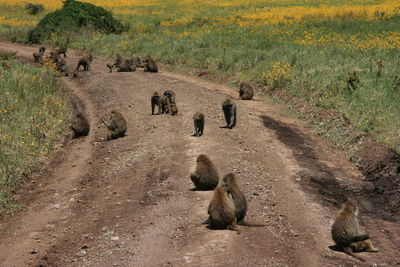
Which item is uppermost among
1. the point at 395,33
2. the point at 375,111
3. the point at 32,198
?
the point at 395,33

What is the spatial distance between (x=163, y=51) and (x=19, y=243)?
2340cm

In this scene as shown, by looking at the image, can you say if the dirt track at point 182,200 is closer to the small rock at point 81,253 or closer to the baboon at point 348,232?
the small rock at point 81,253

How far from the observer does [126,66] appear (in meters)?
28.7

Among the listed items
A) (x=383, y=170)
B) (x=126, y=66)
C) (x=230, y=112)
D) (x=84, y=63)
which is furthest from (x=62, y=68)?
A: (x=383, y=170)

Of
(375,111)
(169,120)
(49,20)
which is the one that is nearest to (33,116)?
(169,120)

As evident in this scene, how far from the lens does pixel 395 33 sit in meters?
29.7

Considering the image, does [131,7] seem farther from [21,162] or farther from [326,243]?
[326,243]

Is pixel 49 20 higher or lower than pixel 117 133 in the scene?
higher

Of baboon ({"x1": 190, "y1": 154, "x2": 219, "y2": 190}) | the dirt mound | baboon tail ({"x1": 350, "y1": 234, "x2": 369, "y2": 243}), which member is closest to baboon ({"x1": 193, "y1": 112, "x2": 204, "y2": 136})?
baboon ({"x1": 190, "y1": 154, "x2": 219, "y2": 190})

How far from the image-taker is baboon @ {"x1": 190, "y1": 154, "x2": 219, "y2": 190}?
1096cm

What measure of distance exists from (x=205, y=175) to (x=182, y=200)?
641mm

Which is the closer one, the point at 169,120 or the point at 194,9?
the point at 169,120

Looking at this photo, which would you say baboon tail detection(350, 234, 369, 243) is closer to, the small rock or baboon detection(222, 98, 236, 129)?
the small rock

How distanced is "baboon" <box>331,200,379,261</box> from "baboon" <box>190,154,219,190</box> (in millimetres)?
2932
